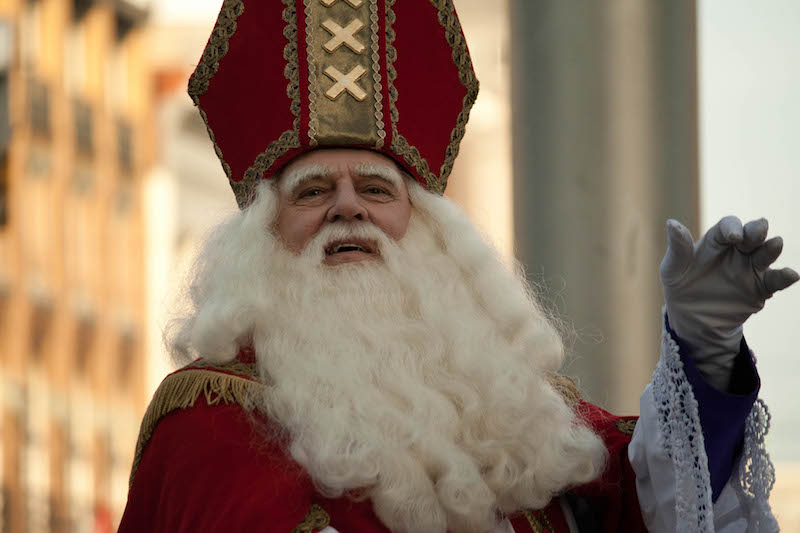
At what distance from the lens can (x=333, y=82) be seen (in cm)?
451

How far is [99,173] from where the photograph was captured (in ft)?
107

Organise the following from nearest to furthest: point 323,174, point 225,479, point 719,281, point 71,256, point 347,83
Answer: point 719,281 → point 225,479 → point 323,174 → point 347,83 → point 71,256

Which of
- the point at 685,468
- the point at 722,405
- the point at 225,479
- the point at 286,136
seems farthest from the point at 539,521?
the point at 286,136

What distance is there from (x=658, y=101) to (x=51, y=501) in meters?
25.3

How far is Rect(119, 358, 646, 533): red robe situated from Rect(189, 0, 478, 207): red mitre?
26.8 inches

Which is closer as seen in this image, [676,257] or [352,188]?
[676,257]

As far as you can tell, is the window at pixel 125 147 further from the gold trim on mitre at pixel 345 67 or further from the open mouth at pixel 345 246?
the open mouth at pixel 345 246

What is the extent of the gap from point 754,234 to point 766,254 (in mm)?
60

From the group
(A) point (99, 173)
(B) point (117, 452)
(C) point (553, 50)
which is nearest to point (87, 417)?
(B) point (117, 452)

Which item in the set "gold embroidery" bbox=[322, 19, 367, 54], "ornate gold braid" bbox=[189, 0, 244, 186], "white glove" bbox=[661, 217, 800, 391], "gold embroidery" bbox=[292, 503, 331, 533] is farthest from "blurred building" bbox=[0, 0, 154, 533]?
"white glove" bbox=[661, 217, 800, 391]

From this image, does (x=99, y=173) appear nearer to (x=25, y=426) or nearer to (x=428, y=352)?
(x=25, y=426)

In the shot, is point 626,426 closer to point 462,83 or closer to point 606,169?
point 462,83

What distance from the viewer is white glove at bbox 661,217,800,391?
11.3 ft

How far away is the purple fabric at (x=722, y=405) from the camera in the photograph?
3688 millimetres
